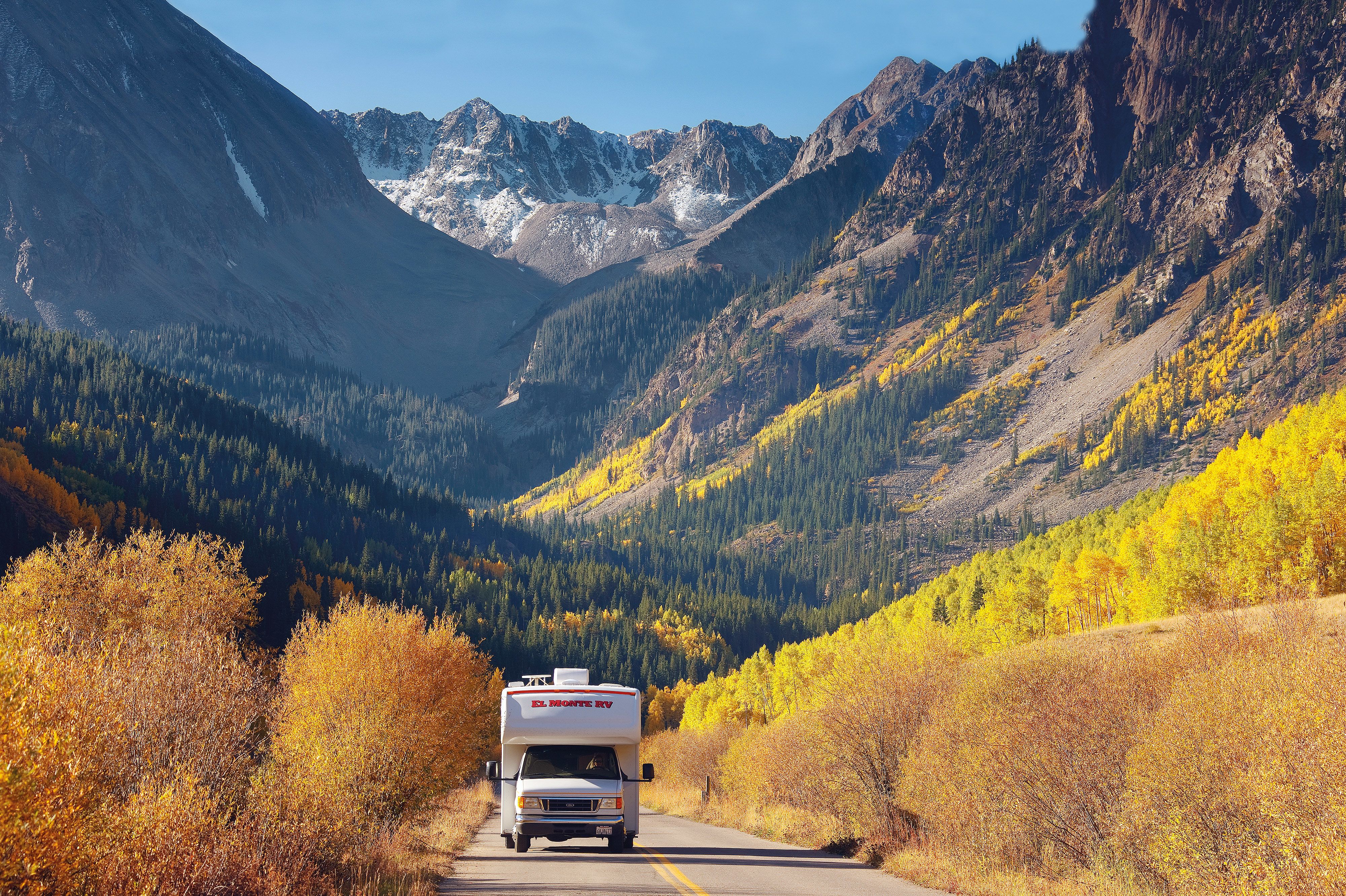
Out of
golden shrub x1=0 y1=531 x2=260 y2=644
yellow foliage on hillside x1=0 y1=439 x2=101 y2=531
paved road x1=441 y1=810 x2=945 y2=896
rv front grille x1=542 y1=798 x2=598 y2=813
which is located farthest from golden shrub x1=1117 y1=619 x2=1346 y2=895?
yellow foliage on hillside x1=0 y1=439 x2=101 y2=531

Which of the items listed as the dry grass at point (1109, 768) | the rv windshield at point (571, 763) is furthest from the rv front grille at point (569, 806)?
the dry grass at point (1109, 768)

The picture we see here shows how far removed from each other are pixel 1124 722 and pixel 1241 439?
116 m

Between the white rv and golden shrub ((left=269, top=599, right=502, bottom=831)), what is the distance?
3.64m

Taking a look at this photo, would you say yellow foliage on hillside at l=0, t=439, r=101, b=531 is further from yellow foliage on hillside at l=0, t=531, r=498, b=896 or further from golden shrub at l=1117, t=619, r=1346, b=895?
golden shrub at l=1117, t=619, r=1346, b=895

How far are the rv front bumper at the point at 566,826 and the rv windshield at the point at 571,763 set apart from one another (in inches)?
49.2

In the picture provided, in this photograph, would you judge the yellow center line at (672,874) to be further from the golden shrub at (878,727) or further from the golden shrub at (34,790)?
the golden shrub at (34,790)

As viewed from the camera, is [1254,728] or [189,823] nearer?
[189,823]

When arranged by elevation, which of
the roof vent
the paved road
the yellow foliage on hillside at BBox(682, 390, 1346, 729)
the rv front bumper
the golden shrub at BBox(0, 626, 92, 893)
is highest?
the yellow foliage on hillside at BBox(682, 390, 1346, 729)

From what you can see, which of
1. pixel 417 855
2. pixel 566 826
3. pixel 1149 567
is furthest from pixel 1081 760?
pixel 1149 567

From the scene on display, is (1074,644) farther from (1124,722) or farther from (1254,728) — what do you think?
(1254,728)

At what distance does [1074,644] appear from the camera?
38.9 meters

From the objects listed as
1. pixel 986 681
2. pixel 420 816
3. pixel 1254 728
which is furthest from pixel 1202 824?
pixel 420 816

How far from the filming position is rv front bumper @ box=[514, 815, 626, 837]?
31.7 metres

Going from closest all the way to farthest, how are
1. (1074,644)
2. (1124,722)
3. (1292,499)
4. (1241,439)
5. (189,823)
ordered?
(189,823), (1124,722), (1074,644), (1292,499), (1241,439)
